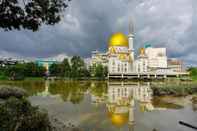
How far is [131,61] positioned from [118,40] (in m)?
9.76

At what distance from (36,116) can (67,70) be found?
73603 mm

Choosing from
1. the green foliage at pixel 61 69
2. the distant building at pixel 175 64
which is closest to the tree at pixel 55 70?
the green foliage at pixel 61 69

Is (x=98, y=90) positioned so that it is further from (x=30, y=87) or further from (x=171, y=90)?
(x=171, y=90)

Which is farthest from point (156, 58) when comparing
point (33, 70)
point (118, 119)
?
point (118, 119)

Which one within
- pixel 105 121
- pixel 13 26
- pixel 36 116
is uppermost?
pixel 13 26

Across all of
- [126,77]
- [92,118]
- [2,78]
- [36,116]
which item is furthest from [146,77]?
[36,116]

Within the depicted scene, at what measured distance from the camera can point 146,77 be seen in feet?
310

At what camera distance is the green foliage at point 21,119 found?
25.8 feet

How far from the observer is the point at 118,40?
101188mm

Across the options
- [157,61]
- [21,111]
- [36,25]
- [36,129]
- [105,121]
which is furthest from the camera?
[157,61]

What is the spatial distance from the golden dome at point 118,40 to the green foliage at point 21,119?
304 ft

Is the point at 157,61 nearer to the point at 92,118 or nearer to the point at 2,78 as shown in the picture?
the point at 2,78

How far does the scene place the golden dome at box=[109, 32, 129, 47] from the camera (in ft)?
332

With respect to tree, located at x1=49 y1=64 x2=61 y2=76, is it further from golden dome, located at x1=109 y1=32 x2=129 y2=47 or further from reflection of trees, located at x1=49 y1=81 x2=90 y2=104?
reflection of trees, located at x1=49 y1=81 x2=90 y2=104
